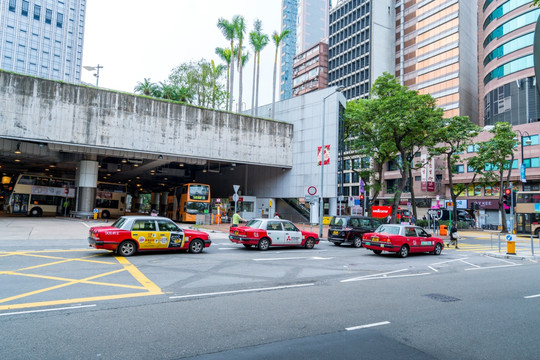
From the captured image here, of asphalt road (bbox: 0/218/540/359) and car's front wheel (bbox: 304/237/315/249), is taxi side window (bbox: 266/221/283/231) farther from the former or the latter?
asphalt road (bbox: 0/218/540/359)

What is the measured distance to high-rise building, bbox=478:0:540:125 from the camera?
46.8m

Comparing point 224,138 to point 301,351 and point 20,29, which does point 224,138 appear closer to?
point 301,351

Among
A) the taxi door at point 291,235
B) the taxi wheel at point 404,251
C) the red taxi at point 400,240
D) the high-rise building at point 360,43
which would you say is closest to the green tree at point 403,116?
the red taxi at point 400,240

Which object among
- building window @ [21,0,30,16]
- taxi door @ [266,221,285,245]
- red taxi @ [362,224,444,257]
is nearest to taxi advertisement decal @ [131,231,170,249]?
taxi door @ [266,221,285,245]

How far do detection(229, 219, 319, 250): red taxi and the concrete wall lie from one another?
1967 cm

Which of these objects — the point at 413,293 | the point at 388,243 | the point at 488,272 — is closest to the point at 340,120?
the point at 388,243

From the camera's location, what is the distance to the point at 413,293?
8852 millimetres

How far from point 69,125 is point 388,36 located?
71.4 metres

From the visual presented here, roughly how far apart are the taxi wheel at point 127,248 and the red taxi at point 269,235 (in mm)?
4902

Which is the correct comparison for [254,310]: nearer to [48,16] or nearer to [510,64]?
[510,64]

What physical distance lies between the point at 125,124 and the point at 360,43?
220 feet

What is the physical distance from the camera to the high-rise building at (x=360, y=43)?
79.6 m

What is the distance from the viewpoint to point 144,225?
45.4ft

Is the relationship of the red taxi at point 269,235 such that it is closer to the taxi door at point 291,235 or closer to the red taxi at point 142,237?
the taxi door at point 291,235
